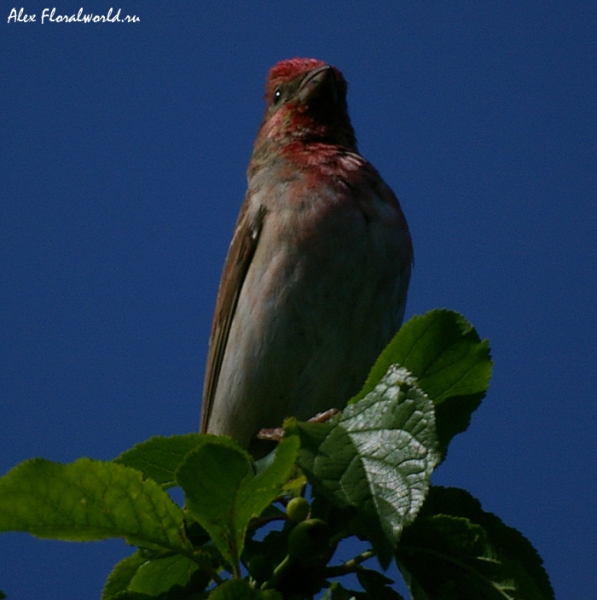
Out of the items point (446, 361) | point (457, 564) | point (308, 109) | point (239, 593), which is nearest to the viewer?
point (239, 593)

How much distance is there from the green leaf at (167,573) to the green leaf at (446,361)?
0.68 metres

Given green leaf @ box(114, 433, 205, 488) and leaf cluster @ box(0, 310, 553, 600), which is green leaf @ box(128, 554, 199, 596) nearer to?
leaf cluster @ box(0, 310, 553, 600)

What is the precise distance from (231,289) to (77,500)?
11.7 feet

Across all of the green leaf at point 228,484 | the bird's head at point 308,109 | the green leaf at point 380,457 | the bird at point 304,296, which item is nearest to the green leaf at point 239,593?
the green leaf at point 228,484

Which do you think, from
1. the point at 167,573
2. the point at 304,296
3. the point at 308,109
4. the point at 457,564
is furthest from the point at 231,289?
the point at 457,564

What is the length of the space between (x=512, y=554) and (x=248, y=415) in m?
2.77

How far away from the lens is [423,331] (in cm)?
268

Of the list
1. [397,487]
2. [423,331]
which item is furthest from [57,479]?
[423,331]

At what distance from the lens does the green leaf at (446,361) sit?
266 cm

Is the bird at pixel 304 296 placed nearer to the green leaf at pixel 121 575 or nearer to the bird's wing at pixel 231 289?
the bird's wing at pixel 231 289

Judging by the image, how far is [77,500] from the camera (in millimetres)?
2299

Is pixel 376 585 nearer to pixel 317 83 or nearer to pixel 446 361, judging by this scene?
pixel 446 361

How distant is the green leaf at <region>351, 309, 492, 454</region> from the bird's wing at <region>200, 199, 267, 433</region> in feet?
10.2

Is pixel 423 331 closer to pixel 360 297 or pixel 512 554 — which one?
pixel 512 554
